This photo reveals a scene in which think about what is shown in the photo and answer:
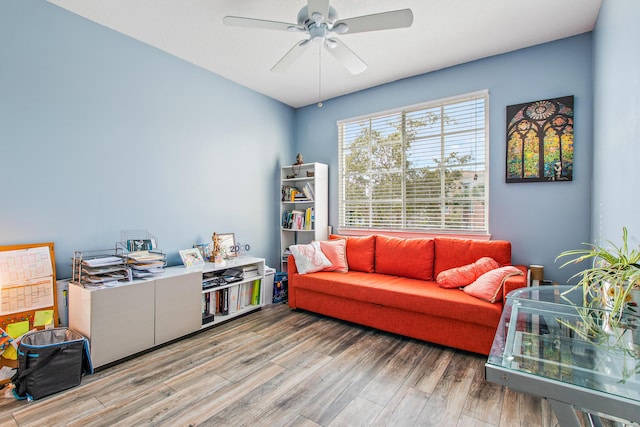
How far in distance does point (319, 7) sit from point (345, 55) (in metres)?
0.57

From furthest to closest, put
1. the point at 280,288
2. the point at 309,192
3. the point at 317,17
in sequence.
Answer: the point at 309,192 → the point at 280,288 → the point at 317,17

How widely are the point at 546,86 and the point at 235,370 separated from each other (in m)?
3.74

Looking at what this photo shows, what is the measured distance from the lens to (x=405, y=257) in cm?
334

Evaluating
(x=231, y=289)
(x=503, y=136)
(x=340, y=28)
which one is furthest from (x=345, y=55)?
(x=231, y=289)

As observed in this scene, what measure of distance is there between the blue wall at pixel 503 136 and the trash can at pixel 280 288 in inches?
99.1

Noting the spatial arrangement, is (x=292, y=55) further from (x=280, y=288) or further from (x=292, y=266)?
(x=280, y=288)

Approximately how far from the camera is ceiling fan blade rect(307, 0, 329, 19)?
1852 mm

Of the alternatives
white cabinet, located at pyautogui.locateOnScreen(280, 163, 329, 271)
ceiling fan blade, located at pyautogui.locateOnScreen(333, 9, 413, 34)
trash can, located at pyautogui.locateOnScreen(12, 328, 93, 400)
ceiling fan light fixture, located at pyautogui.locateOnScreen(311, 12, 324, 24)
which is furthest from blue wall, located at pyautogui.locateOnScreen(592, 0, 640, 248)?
trash can, located at pyautogui.locateOnScreen(12, 328, 93, 400)

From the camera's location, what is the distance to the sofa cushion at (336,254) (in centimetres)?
355

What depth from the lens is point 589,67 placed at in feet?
8.96

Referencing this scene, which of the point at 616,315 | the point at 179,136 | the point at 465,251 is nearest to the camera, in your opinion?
the point at 616,315

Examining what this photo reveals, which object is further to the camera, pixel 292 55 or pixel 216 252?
pixel 216 252

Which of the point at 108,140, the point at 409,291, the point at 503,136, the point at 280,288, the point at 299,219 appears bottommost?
the point at 280,288

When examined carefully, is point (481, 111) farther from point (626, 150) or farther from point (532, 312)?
point (532, 312)
